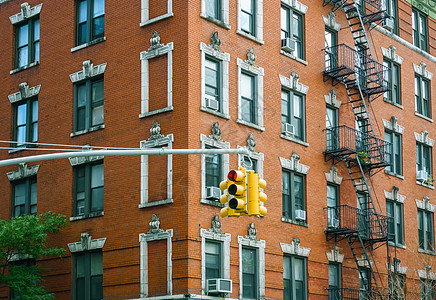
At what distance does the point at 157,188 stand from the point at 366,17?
1585 centimetres

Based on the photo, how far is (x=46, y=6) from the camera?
3647 cm

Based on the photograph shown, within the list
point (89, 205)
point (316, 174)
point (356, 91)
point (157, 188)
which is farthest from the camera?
point (356, 91)

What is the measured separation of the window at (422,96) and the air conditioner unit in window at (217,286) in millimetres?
19628

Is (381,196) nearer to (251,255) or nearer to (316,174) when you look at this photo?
(316,174)

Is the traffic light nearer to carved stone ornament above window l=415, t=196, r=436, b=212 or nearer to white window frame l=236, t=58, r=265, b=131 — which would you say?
white window frame l=236, t=58, r=265, b=131

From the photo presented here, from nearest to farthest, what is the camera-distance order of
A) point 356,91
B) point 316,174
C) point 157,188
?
point 157,188, point 316,174, point 356,91

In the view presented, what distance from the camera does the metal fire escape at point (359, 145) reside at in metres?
36.6

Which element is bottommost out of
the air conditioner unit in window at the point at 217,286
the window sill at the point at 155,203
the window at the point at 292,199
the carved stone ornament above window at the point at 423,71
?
the air conditioner unit in window at the point at 217,286

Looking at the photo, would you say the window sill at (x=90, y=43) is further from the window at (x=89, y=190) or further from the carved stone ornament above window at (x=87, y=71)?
the window at (x=89, y=190)

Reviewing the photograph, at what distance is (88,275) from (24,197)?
18.2ft

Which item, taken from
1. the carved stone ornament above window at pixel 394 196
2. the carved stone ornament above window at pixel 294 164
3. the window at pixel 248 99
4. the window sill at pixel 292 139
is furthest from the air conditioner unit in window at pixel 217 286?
the carved stone ornament above window at pixel 394 196

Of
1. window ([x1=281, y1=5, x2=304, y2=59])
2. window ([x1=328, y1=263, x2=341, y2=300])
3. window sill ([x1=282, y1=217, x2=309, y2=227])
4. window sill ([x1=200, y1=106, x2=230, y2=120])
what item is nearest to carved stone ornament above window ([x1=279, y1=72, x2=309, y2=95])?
window ([x1=281, y1=5, x2=304, y2=59])

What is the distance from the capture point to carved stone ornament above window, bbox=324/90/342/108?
3740 cm

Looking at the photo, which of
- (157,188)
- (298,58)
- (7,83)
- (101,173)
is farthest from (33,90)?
(298,58)
